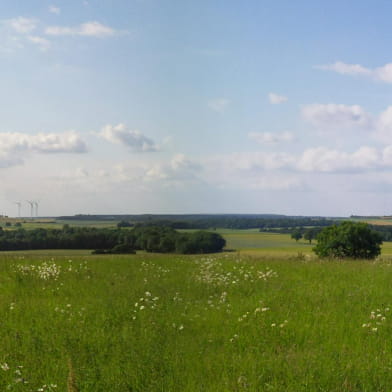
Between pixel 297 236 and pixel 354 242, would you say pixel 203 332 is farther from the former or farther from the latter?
pixel 297 236

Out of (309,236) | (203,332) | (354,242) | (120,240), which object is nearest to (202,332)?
(203,332)

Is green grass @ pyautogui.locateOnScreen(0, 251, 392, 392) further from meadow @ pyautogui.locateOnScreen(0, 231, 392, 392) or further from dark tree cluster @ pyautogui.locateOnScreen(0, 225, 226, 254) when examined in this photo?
dark tree cluster @ pyautogui.locateOnScreen(0, 225, 226, 254)

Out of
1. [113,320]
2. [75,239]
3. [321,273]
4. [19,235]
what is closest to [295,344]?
[113,320]

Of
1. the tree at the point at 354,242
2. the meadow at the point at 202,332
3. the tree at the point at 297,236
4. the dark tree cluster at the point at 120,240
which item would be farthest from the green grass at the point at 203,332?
the tree at the point at 297,236

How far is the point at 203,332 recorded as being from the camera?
851 centimetres

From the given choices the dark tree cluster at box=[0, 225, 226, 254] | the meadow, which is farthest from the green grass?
the dark tree cluster at box=[0, 225, 226, 254]

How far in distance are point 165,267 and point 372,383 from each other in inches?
464

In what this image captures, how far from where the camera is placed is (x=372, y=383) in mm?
6188

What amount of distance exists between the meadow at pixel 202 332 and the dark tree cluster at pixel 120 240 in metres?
42.2

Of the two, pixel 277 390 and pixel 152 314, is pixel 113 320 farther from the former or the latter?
pixel 277 390

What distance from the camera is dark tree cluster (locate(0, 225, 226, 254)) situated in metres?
56.9

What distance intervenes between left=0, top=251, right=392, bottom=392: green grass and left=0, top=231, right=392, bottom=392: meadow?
0.08 ft

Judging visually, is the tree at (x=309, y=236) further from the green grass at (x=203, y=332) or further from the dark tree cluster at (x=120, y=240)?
Result: the green grass at (x=203, y=332)

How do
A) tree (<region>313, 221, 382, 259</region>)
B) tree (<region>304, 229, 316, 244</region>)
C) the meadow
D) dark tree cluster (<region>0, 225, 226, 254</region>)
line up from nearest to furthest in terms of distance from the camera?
the meadow < tree (<region>313, 221, 382, 259</region>) < dark tree cluster (<region>0, 225, 226, 254</region>) < tree (<region>304, 229, 316, 244</region>)
